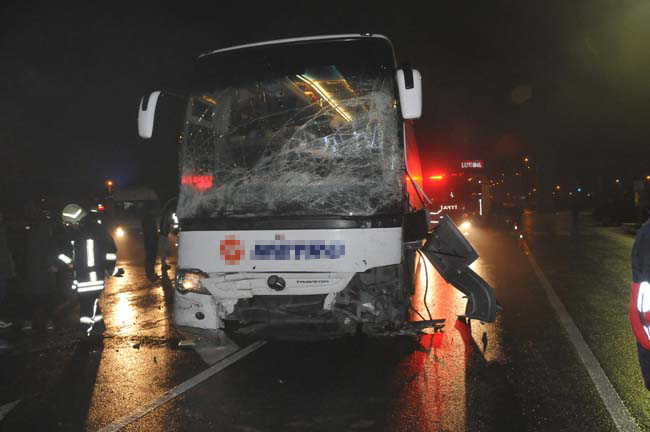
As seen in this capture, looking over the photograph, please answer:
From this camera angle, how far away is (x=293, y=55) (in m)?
5.54

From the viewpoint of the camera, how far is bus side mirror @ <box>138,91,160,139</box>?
18.5ft

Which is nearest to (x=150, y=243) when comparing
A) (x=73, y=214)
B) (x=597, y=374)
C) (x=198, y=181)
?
(x=73, y=214)

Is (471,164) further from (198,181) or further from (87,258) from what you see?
(198,181)

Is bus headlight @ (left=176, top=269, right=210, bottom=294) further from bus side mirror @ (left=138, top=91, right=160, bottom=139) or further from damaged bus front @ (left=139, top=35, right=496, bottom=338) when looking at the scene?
bus side mirror @ (left=138, top=91, right=160, bottom=139)

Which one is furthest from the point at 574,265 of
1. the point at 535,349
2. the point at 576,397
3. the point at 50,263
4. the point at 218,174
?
the point at 50,263

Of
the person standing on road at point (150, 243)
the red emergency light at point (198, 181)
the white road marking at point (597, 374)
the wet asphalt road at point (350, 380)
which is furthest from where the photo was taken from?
the person standing on road at point (150, 243)

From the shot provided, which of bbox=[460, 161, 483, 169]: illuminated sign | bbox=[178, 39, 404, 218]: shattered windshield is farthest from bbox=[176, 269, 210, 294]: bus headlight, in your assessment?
bbox=[460, 161, 483, 169]: illuminated sign

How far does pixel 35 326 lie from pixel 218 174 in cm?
369

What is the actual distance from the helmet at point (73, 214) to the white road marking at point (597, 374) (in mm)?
5741

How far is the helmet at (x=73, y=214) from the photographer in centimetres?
662

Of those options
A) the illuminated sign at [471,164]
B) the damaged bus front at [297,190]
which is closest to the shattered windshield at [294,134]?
the damaged bus front at [297,190]

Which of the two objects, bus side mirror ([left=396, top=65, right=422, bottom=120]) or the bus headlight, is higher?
bus side mirror ([left=396, top=65, right=422, bottom=120])

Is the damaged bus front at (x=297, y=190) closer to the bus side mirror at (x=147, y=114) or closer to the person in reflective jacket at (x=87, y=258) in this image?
the bus side mirror at (x=147, y=114)

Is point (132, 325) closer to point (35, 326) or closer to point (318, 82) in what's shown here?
point (35, 326)
